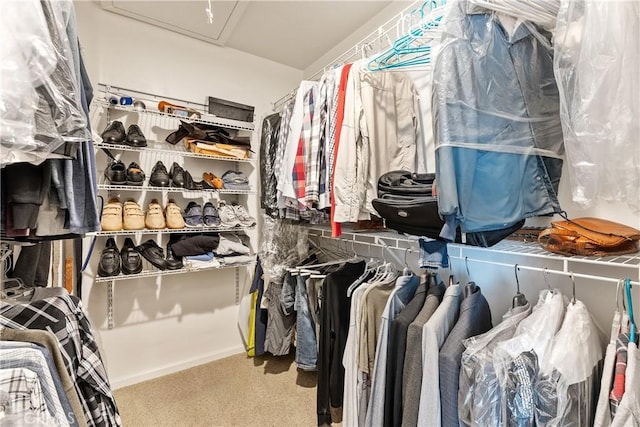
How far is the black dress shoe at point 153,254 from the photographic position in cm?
186

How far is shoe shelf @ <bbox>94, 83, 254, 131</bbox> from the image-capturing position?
1798 millimetres

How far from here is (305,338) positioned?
185cm

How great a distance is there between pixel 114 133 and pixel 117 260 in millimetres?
757

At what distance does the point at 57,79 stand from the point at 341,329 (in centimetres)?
139

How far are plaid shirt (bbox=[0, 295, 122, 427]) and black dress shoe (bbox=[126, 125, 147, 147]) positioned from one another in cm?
120

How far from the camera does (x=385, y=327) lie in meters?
1.11

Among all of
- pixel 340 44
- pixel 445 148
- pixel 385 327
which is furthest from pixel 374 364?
pixel 340 44

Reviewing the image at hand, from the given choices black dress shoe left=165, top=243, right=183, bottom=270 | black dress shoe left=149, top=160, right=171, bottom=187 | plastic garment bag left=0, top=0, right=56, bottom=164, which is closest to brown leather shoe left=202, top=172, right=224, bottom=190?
black dress shoe left=149, top=160, right=171, bottom=187

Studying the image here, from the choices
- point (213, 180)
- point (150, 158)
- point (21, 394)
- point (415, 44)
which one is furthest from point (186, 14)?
point (21, 394)

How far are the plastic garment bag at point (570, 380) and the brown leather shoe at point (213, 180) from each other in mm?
1941

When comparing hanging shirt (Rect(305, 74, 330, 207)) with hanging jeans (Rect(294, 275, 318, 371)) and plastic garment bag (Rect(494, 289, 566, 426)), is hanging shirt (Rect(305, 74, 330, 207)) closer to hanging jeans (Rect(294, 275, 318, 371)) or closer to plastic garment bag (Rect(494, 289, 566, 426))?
hanging jeans (Rect(294, 275, 318, 371))

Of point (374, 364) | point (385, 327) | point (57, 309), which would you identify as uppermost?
point (57, 309)

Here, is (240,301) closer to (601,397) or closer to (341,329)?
(341,329)

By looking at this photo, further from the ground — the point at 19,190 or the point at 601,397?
the point at 19,190
